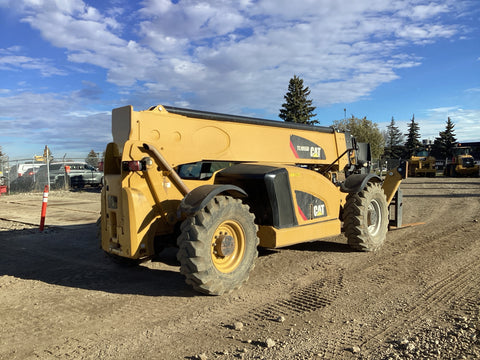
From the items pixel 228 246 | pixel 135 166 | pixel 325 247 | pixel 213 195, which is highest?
pixel 135 166

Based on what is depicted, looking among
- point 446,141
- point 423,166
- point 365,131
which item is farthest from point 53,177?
point 446,141

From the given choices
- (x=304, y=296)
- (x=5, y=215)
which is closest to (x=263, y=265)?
(x=304, y=296)

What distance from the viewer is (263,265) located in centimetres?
619

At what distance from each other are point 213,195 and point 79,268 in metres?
3.08

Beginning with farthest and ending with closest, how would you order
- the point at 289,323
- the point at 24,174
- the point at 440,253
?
the point at 24,174, the point at 440,253, the point at 289,323

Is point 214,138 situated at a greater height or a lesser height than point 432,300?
greater

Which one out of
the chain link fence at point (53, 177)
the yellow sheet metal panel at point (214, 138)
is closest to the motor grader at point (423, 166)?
the chain link fence at point (53, 177)

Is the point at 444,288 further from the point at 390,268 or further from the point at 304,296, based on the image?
the point at 304,296

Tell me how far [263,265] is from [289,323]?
2.24 m

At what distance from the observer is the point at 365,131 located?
52.7m

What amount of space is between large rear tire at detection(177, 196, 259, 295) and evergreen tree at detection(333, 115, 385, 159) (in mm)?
49319

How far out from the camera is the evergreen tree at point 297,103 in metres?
48.7

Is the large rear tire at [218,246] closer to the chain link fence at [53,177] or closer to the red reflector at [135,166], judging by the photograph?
the red reflector at [135,166]

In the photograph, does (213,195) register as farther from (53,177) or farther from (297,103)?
(297,103)
